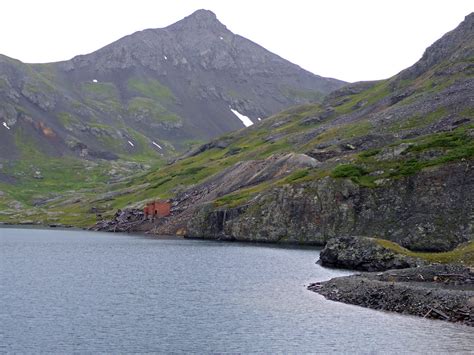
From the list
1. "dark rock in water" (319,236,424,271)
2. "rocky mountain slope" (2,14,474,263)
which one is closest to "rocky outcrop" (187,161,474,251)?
"rocky mountain slope" (2,14,474,263)

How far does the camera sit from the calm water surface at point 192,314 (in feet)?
158

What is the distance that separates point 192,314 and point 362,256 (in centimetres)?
4378

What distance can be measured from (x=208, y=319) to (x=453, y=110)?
5949 inches

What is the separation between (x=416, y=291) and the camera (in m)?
63.8

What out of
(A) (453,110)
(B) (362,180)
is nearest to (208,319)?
(B) (362,180)

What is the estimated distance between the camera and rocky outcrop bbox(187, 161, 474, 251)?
4818 inches

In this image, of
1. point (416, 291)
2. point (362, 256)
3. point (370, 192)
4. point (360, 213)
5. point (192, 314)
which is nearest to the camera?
point (192, 314)

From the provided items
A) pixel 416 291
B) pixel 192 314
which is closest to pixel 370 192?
pixel 416 291

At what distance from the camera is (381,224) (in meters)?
134

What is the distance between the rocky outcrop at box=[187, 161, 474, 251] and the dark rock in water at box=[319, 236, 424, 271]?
2810 cm

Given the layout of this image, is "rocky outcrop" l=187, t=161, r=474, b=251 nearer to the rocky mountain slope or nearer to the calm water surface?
the rocky mountain slope

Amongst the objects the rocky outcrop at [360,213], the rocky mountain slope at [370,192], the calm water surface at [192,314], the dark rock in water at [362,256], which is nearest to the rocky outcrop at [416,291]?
the calm water surface at [192,314]

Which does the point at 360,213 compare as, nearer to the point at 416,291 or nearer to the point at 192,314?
the point at 416,291

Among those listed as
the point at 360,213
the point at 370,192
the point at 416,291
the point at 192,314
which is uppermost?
the point at 370,192
